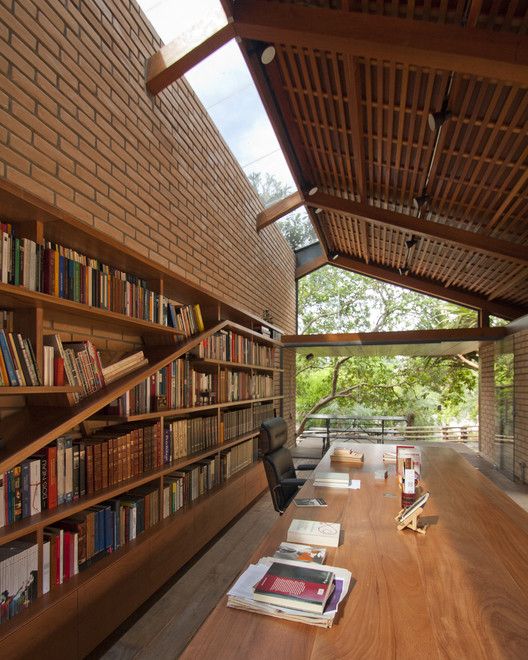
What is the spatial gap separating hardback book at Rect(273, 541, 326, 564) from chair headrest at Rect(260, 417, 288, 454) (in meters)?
1.60

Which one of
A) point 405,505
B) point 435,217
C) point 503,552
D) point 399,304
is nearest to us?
point 503,552

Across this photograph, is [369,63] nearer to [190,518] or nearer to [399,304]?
[190,518]

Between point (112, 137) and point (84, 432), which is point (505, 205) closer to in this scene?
point (112, 137)

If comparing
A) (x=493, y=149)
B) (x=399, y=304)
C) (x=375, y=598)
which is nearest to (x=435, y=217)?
(x=493, y=149)

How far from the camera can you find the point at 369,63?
3.20 meters

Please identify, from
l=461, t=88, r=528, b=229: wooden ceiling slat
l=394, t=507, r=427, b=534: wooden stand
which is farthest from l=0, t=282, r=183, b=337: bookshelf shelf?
l=461, t=88, r=528, b=229: wooden ceiling slat

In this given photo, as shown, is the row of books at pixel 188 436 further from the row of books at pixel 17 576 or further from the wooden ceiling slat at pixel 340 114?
the wooden ceiling slat at pixel 340 114

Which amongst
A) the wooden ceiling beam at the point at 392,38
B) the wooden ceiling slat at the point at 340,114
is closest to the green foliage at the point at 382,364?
the wooden ceiling slat at the point at 340,114

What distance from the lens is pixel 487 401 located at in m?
8.27

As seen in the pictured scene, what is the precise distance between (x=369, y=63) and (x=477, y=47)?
3.04ft

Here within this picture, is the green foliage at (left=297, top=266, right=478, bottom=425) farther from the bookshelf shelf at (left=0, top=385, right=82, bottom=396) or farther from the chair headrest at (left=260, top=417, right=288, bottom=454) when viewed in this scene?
the bookshelf shelf at (left=0, top=385, right=82, bottom=396)

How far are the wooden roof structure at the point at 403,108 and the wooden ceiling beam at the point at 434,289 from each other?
1295 millimetres

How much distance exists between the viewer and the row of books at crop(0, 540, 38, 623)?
1718 mm

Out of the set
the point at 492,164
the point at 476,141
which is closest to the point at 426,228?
the point at 492,164
